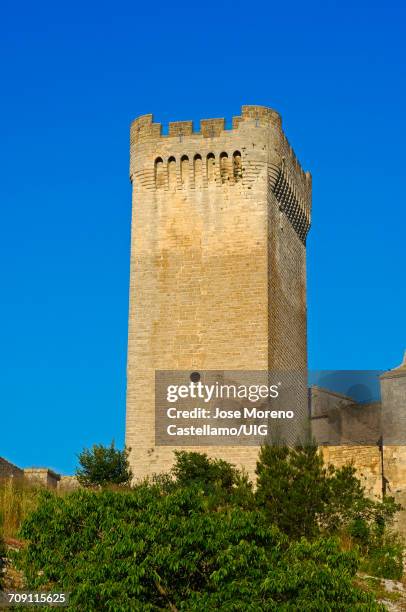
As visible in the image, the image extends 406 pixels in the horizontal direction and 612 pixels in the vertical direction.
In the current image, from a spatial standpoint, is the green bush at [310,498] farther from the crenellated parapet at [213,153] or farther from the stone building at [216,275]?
the crenellated parapet at [213,153]

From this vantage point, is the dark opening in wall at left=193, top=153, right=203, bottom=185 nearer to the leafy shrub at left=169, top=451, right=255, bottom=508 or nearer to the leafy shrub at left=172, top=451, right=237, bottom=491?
the leafy shrub at left=169, top=451, right=255, bottom=508

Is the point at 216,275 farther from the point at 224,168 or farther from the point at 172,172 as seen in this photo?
the point at 172,172

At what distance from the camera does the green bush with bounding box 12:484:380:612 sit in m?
15.1

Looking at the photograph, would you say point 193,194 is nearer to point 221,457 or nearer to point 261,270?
point 261,270

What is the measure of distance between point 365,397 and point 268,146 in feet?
44.6

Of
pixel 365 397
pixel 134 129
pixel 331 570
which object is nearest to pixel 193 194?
pixel 134 129

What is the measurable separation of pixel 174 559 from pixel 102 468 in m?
14.4

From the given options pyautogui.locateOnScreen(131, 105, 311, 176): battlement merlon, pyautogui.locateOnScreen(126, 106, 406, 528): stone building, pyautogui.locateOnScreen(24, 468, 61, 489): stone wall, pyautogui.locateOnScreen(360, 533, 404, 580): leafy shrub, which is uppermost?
pyautogui.locateOnScreen(131, 105, 311, 176): battlement merlon

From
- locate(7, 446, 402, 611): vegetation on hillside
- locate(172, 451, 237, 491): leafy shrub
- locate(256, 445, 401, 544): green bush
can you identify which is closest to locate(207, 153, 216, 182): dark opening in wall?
locate(172, 451, 237, 491): leafy shrub

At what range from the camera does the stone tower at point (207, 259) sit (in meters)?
31.0

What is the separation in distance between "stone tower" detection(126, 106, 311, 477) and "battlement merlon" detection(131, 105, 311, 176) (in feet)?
0.10

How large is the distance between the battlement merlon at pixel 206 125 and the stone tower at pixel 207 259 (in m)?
0.03

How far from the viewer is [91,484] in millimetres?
29094

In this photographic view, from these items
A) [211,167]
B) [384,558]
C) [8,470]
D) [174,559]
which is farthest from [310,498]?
[211,167]
